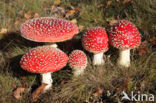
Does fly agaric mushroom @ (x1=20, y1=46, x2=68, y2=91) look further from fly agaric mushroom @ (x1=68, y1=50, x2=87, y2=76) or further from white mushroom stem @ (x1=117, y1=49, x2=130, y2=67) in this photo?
white mushroom stem @ (x1=117, y1=49, x2=130, y2=67)

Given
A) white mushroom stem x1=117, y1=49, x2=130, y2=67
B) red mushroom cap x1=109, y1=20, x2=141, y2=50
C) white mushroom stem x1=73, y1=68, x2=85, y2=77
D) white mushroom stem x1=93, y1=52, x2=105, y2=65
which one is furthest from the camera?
white mushroom stem x1=93, y1=52, x2=105, y2=65

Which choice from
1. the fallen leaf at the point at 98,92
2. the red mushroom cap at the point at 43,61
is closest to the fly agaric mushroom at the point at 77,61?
the red mushroom cap at the point at 43,61

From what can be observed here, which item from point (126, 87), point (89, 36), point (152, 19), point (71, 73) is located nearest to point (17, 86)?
point (71, 73)

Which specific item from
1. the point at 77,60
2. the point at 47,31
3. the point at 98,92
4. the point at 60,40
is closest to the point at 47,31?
the point at 47,31

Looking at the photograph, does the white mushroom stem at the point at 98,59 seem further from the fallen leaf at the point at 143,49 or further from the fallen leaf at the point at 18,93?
the fallen leaf at the point at 18,93

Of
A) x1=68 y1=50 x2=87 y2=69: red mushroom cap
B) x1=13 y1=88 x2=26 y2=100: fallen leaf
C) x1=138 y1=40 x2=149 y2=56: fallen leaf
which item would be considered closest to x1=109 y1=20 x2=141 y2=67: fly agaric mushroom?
x1=138 y1=40 x2=149 y2=56: fallen leaf

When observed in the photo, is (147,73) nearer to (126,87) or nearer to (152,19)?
(126,87)

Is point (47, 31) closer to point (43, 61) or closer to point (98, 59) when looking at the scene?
point (43, 61)

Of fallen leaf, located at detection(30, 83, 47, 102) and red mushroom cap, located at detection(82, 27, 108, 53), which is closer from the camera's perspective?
fallen leaf, located at detection(30, 83, 47, 102)
